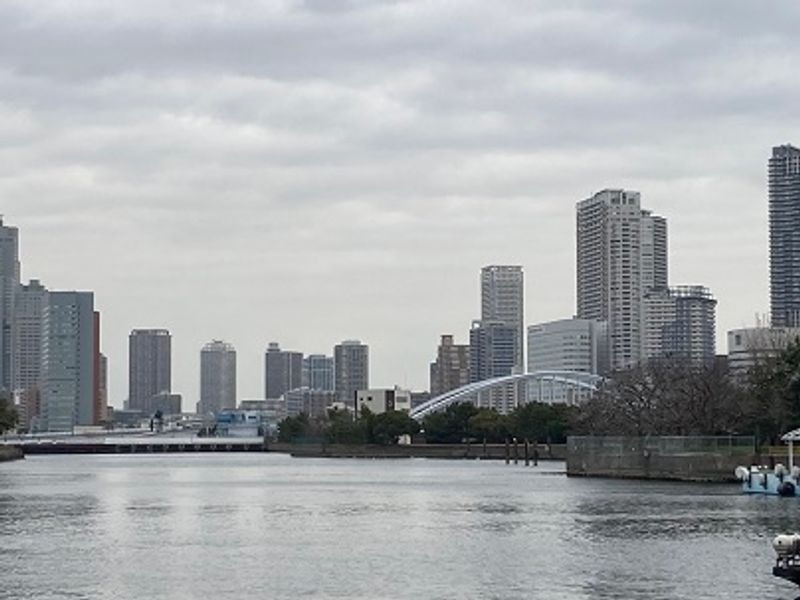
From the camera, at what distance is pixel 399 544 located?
53.7 metres

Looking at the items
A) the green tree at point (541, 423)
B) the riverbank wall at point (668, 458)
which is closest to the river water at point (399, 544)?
the riverbank wall at point (668, 458)

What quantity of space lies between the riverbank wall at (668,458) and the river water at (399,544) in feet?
13.4

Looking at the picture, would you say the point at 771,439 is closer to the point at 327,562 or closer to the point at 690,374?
the point at 690,374

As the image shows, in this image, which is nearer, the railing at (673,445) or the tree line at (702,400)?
the tree line at (702,400)

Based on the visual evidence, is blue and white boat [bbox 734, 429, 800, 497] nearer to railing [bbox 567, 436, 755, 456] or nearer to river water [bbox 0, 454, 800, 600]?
river water [bbox 0, 454, 800, 600]

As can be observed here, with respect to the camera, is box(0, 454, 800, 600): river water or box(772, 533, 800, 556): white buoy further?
box(0, 454, 800, 600): river water

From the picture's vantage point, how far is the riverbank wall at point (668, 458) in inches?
3743

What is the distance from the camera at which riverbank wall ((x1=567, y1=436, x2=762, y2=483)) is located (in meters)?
95.1

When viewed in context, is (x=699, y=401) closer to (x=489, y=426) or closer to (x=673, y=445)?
(x=673, y=445)

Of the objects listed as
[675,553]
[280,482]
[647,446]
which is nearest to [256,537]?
[675,553]

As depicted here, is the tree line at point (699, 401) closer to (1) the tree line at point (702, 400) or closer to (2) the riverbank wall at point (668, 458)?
(1) the tree line at point (702, 400)

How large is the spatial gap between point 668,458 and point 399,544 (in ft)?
157

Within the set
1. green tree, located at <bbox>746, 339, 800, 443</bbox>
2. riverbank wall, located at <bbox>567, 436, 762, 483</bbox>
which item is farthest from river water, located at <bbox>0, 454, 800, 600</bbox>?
green tree, located at <bbox>746, 339, 800, 443</bbox>

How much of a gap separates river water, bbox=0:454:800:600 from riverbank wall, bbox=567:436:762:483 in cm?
408
